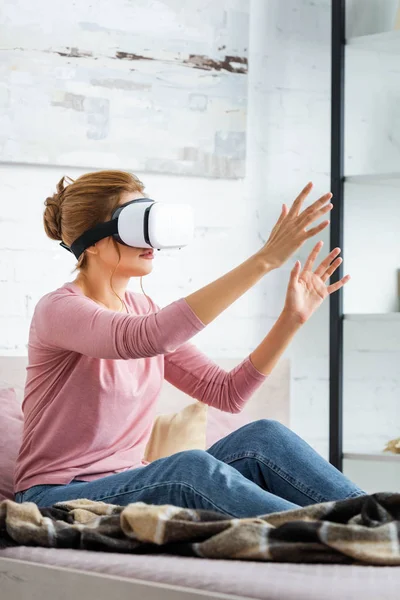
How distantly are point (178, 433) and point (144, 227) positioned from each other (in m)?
0.66

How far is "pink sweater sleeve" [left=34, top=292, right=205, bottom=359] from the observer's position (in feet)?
5.74

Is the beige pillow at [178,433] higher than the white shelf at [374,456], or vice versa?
the beige pillow at [178,433]

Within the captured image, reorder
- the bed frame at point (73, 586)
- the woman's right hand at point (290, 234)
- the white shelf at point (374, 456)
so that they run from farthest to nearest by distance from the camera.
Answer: the white shelf at point (374, 456) < the woman's right hand at point (290, 234) < the bed frame at point (73, 586)

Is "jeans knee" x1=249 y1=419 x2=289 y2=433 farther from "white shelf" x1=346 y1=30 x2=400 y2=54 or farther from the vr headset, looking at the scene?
"white shelf" x1=346 y1=30 x2=400 y2=54

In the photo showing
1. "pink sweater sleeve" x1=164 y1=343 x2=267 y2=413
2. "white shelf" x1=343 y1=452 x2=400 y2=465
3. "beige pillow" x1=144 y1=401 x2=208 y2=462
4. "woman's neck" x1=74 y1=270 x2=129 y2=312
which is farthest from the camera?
"white shelf" x1=343 y1=452 x2=400 y2=465

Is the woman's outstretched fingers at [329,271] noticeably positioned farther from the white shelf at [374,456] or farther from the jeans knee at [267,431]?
the white shelf at [374,456]

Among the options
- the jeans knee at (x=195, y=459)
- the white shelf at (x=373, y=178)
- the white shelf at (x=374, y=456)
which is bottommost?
the white shelf at (x=374, y=456)

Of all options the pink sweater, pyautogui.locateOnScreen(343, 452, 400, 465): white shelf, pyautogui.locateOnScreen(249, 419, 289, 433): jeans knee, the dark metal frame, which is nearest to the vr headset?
the pink sweater

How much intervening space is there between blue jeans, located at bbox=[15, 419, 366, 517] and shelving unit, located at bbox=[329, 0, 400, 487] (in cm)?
105

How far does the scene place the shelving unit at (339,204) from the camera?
9.60ft

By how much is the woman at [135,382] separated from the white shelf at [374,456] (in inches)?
32.9

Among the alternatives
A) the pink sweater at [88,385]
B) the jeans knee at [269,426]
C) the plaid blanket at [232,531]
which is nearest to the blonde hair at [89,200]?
the pink sweater at [88,385]

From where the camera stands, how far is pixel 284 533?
1251 millimetres

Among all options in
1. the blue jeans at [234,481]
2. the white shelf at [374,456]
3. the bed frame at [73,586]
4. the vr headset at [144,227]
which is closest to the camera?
the bed frame at [73,586]
